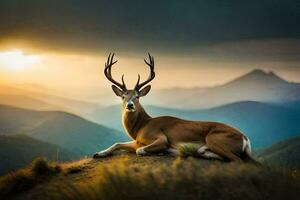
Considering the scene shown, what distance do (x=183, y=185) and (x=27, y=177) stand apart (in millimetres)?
1878

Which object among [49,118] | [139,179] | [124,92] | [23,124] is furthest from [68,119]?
[139,179]

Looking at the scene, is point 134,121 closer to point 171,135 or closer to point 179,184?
point 171,135

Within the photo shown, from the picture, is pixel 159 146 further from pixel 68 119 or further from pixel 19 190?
pixel 68 119

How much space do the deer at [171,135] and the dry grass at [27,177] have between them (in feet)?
1.74

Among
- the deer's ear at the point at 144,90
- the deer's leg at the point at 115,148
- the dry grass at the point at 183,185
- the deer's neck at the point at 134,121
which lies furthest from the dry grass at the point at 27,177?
the deer's ear at the point at 144,90

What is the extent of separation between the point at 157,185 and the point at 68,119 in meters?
12.8

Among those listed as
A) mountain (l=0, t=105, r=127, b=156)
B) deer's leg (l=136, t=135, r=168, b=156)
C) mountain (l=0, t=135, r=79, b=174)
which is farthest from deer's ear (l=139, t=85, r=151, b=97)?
mountain (l=0, t=135, r=79, b=174)

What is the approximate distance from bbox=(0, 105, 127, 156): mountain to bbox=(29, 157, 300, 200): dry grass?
800 centimetres

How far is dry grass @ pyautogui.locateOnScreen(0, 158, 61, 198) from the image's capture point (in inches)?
230

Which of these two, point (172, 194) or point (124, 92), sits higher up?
point (124, 92)

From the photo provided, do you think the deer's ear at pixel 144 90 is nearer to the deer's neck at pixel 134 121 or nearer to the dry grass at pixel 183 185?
the deer's neck at pixel 134 121

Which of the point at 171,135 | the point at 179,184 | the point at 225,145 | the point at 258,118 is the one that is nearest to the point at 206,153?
the point at 225,145

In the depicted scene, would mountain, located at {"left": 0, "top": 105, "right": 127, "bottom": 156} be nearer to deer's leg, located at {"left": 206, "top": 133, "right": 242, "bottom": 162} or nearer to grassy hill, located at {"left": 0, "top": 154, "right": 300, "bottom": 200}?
deer's leg, located at {"left": 206, "top": 133, "right": 242, "bottom": 162}

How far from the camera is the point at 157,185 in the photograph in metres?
4.75
